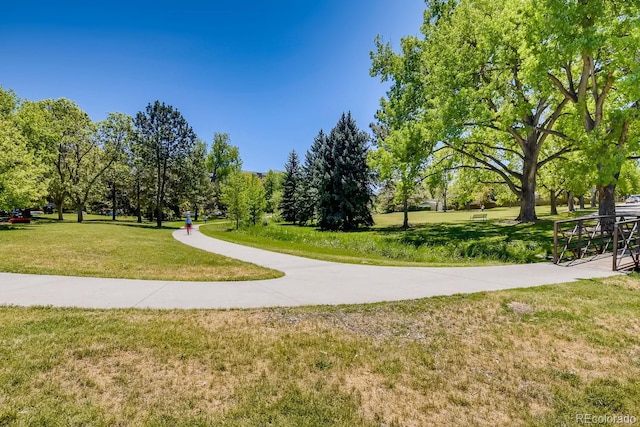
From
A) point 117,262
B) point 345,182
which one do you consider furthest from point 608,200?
point 117,262

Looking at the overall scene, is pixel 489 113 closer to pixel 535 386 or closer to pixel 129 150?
pixel 535 386

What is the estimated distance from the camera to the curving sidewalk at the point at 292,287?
6.05m

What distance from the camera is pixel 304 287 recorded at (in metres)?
7.36

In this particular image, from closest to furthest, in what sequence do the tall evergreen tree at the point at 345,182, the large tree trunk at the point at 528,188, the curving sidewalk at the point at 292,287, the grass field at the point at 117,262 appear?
the curving sidewalk at the point at 292,287 → the grass field at the point at 117,262 → the large tree trunk at the point at 528,188 → the tall evergreen tree at the point at 345,182

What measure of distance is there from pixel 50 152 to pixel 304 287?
1425 inches

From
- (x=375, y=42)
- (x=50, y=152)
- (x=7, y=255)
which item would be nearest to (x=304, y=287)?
(x=7, y=255)

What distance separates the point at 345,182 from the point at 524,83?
15.8 metres

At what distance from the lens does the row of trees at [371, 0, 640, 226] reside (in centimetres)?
1309

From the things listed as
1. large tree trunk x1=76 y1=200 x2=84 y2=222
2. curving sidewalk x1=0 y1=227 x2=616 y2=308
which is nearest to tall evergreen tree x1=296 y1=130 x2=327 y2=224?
large tree trunk x1=76 y1=200 x2=84 y2=222

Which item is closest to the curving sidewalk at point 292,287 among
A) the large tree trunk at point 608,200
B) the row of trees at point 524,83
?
the large tree trunk at point 608,200

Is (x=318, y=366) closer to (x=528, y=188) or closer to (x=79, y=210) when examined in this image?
(x=528, y=188)

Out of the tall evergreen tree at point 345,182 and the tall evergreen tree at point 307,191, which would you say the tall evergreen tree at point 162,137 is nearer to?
the tall evergreen tree at point 307,191

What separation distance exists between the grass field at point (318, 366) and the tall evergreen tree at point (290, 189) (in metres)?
37.4

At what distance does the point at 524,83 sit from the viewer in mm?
15188
